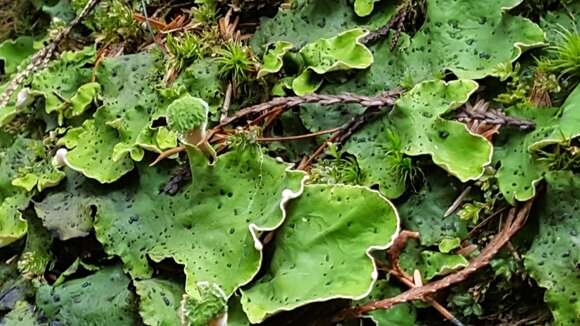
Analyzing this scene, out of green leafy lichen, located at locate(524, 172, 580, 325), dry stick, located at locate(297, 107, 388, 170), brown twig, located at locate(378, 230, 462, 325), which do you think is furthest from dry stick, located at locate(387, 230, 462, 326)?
dry stick, located at locate(297, 107, 388, 170)

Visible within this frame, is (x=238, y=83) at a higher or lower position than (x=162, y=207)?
higher

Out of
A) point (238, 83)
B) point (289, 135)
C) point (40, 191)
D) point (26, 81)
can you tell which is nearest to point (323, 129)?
point (289, 135)

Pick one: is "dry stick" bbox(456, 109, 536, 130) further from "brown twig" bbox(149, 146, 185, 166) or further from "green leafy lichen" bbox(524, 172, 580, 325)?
"brown twig" bbox(149, 146, 185, 166)

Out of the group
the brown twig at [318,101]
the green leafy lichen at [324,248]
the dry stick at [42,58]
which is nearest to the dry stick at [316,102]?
the brown twig at [318,101]

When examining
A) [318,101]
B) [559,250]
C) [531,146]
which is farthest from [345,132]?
[559,250]

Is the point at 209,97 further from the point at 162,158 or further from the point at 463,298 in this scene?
the point at 463,298

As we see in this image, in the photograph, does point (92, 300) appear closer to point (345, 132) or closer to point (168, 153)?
point (168, 153)

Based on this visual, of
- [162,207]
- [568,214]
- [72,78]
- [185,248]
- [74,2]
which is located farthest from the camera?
[74,2]
